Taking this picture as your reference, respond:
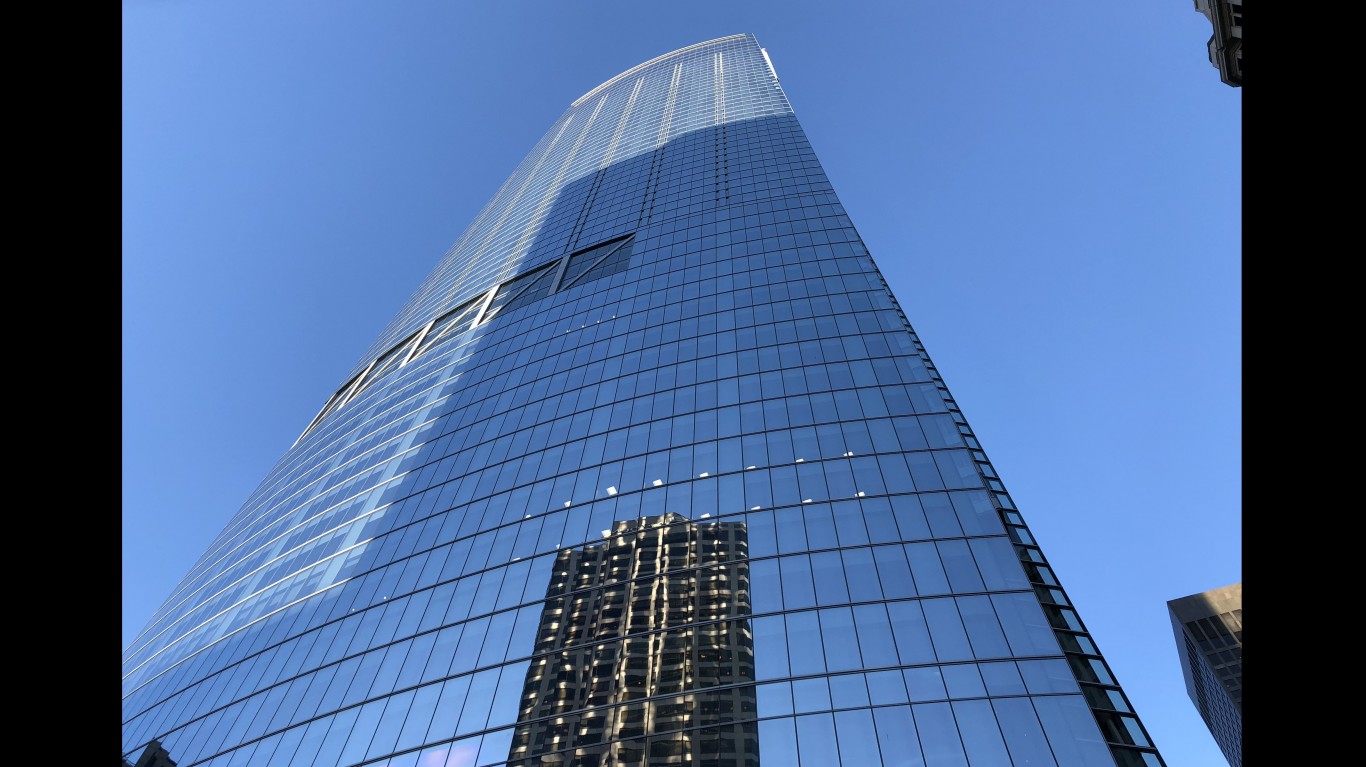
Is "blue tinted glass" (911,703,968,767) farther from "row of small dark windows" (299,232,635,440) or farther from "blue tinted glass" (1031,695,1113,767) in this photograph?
"row of small dark windows" (299,232,635,440)

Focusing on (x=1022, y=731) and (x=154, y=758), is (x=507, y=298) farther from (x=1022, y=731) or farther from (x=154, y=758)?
(x=1022, y=731)

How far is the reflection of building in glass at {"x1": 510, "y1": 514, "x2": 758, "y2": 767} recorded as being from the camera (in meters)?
29.6

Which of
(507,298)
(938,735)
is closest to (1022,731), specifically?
(938,735)

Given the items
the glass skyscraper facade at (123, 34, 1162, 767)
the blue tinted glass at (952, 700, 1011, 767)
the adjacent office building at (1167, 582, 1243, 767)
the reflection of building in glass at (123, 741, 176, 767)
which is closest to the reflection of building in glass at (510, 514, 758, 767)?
the glass skyscraper facade at (123, 34, 1162, 767)

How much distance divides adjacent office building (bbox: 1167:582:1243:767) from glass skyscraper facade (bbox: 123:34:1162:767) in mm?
102114

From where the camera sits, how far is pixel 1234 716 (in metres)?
117

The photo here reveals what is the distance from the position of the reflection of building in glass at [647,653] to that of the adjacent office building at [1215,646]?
12057cm

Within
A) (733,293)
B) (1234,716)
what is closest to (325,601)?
(733,293)

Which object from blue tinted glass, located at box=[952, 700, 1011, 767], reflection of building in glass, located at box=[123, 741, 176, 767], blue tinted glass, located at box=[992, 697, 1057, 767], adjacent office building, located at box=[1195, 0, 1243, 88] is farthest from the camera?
reflection of building in glass, located at box=[123, 741, 176, 767]

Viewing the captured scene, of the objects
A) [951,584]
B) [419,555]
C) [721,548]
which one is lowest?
[951,584]

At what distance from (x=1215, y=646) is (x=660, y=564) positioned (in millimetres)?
126347
